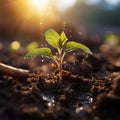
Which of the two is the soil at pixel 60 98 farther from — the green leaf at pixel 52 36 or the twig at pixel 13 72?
the green leaf at pixel 52 36

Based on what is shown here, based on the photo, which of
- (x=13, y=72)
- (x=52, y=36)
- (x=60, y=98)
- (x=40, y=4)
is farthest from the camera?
(x=40, y=4)

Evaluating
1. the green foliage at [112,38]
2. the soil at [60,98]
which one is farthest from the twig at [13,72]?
the green foliage at [112,38]

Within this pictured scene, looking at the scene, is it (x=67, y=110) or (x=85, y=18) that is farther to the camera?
(x=85, y=18)

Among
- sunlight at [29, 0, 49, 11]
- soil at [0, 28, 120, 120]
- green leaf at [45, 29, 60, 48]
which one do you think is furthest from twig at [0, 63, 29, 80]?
sunlight at [29, 0, 49, 11]

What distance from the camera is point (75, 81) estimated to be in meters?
3.24

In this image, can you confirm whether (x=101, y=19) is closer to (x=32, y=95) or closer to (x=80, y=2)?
(x=80, y=2)

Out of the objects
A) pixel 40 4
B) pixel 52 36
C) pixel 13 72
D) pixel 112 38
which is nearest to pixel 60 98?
pixel 52 36

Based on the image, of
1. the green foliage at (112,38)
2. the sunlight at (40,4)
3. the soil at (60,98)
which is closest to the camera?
the soil at (60,98)

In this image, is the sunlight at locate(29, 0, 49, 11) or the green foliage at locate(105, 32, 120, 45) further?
the green foliage at locate(105, 32, 120, 45)

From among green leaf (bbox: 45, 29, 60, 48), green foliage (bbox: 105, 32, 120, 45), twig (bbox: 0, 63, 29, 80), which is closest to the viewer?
green leaf (bbox: 45, 29, 60, 48)

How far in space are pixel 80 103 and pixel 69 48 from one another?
53cm

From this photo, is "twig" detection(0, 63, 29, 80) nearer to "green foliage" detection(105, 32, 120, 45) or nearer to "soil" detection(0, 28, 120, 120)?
"soil" detection(0, 28, 120, 120)

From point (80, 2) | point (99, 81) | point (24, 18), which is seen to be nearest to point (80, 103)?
point (99, 81)

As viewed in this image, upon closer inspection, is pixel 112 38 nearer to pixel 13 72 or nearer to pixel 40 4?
pixel 40 4
